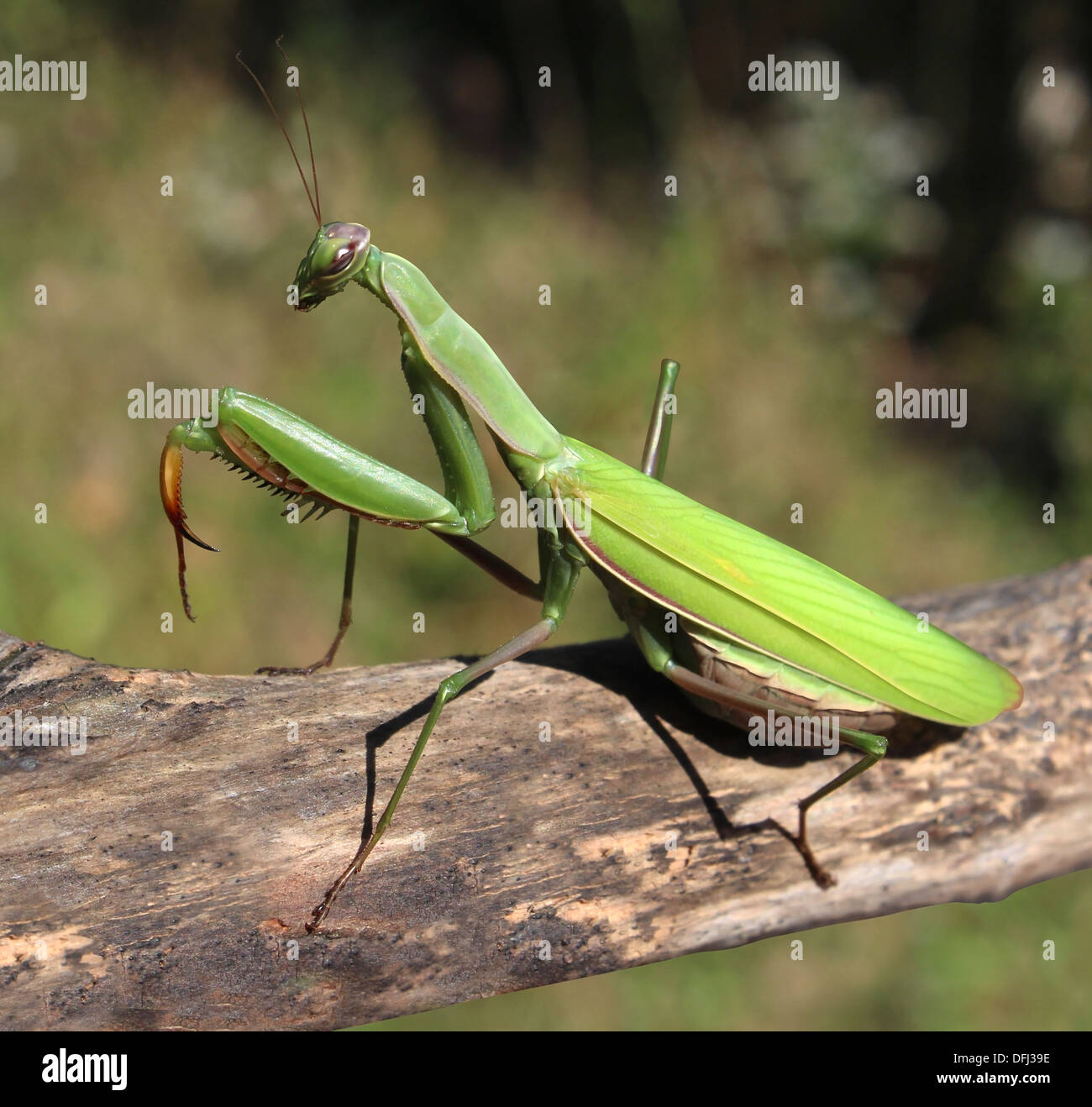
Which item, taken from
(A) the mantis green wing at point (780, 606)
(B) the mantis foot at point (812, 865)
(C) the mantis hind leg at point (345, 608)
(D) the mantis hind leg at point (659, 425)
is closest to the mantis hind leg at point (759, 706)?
(B) the mantis foot at point (812, 865)

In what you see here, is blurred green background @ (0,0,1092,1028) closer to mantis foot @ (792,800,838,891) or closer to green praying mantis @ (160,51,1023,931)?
mantis foot @ (792,800,838,891)

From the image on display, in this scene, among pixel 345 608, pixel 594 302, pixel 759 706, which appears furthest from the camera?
A: pixel 594 302

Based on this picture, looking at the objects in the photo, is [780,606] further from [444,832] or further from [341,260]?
[341,260]

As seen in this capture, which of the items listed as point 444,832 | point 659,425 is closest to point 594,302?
point 659,425

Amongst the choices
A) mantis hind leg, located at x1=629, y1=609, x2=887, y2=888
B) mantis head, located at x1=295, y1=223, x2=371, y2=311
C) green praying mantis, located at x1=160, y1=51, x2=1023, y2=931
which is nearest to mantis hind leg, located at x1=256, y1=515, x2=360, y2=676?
green praying mantis, located at x1=160, y1=51, x2=1023, y2=931

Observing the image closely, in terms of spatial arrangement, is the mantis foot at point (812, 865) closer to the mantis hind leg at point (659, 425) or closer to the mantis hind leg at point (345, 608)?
the mantis hind leg at point (659, 425)

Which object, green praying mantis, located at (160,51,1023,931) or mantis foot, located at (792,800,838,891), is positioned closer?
green praying mantis, located at (160,51,1023,931)

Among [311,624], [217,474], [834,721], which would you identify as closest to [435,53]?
[217,474]

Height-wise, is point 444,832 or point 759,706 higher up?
point 759,706

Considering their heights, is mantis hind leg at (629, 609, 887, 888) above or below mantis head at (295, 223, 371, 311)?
below
